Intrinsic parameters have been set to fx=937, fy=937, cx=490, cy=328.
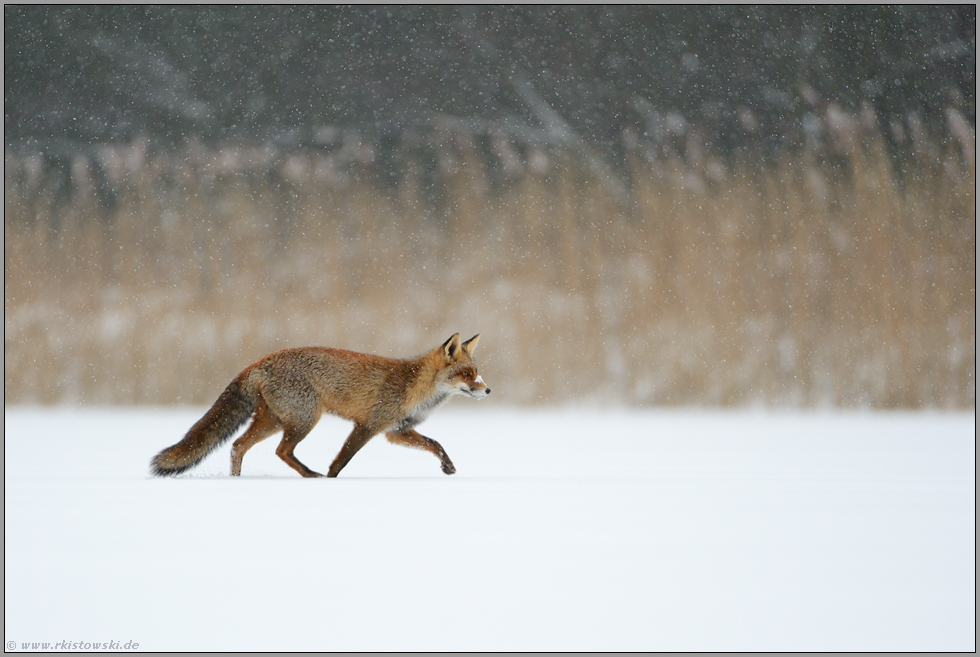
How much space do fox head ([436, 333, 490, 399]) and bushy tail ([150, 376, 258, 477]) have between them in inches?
36.6

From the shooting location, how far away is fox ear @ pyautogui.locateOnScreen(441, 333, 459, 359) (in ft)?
15.4

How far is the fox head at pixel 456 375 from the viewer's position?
4.68 meters

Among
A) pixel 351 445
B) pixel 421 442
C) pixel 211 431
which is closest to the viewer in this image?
pixel 211 431

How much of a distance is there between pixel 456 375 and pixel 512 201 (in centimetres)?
570

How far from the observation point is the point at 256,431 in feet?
15.2

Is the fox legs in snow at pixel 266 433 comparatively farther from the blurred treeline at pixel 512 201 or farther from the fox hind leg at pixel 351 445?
the blurred treeline at pixel 512 201

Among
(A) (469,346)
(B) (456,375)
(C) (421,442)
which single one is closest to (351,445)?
(C) (421,442)

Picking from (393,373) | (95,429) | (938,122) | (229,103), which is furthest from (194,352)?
(938,122)

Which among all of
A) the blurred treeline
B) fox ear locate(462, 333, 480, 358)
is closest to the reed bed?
the blurred treeline

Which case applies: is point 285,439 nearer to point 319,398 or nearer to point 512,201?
point 319,398

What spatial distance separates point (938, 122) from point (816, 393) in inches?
134

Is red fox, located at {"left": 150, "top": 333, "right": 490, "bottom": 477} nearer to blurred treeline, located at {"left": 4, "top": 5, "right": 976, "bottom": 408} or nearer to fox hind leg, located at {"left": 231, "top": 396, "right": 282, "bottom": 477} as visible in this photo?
fox hind leg, located at {"left": 231, "top": 396, "right": 282, "bottom": 477}

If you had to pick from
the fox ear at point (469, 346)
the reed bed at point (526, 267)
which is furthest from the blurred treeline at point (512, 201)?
the fox ear at point (469, 346)

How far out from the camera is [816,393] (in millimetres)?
9281
